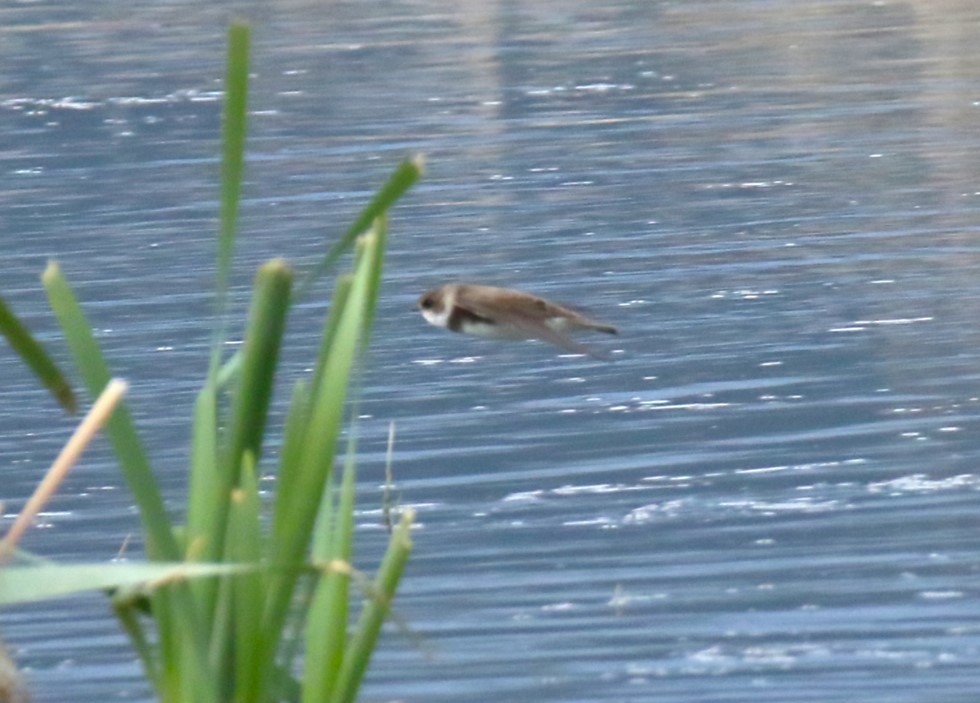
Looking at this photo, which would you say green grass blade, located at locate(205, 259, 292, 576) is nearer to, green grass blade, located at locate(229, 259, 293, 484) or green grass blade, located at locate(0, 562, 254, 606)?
green grass blade, located at locate(229, 259, 293, 484)

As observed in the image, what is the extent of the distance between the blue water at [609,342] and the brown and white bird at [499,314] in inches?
24.6

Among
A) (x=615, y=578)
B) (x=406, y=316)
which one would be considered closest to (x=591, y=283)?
(x=406, y=316)

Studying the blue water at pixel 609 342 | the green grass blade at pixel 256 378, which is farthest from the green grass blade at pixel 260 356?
the blue water at pixel 609 342

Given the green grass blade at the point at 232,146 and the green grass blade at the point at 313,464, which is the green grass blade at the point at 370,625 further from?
the green grass blade at the point at 232,146

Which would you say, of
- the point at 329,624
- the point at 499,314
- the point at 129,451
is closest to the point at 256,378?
the point at 129,451

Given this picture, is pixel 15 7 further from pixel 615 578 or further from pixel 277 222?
pixel 615 578

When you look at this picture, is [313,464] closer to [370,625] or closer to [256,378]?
[256,378]

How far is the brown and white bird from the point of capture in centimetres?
327

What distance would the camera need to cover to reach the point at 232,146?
6.71 feet

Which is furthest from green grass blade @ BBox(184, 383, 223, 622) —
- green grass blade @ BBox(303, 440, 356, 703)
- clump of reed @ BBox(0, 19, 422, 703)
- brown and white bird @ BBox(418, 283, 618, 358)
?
brown and white bird @ BBox(418, 283, 618, 358)

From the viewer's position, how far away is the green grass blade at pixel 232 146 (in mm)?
1960

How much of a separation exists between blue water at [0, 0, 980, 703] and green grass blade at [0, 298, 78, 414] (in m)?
1.60

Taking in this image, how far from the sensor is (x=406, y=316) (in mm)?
7039

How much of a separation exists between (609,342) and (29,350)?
4.68m
